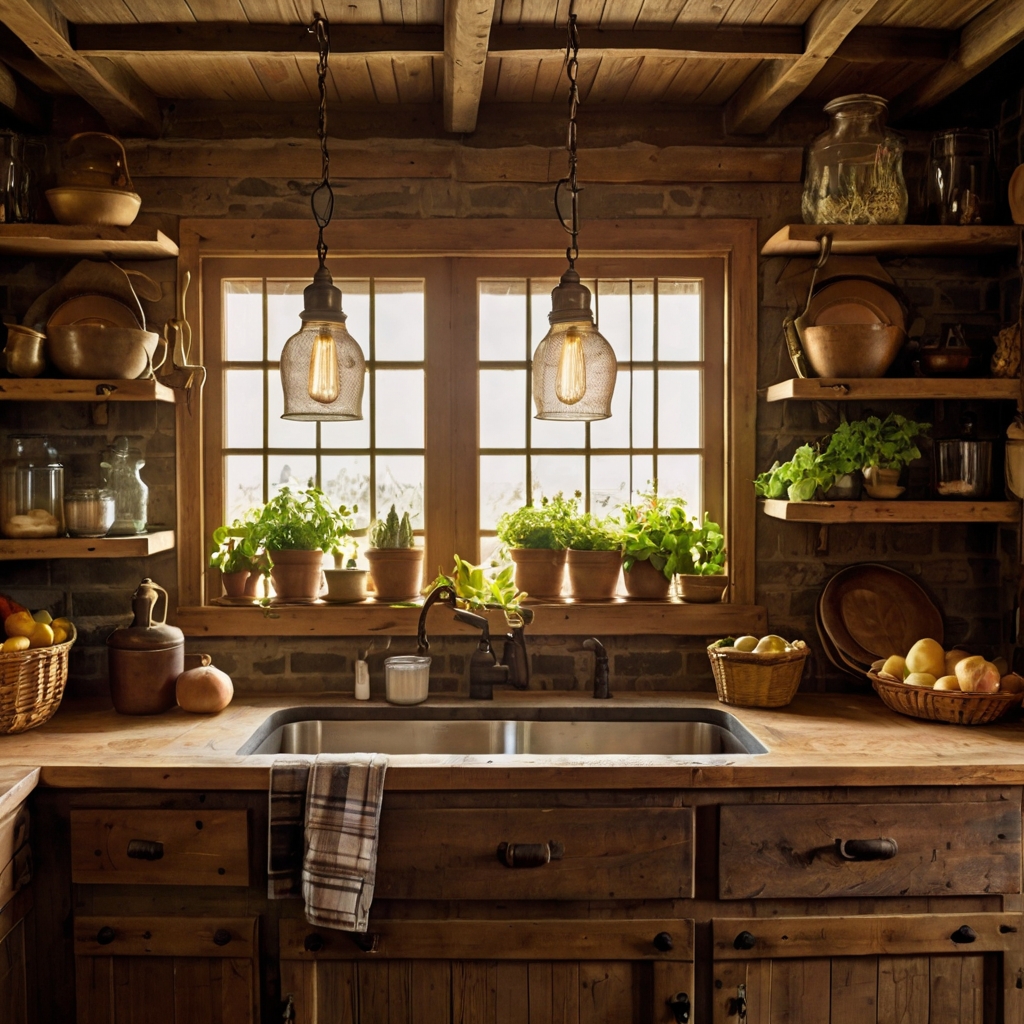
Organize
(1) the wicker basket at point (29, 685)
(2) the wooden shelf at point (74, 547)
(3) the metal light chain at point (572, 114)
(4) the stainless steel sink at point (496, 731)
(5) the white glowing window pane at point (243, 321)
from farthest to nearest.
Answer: (5) the white glowing window pane at point (243, 321), (4) the stainless steel sink at point (496, 731), (2) the wooden shelf at point (74, 547), (1) the wicker basket at point (29, 685), (3) the metal light chain at point (572, 114)

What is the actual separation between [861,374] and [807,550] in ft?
2.03

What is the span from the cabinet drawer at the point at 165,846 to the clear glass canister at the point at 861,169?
8.05ft

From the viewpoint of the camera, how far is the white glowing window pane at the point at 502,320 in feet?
10.4

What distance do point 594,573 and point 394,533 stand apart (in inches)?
26.5

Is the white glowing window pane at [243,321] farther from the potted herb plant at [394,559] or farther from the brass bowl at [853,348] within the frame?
the brass bowl at [853,348]

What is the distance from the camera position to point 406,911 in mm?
2227

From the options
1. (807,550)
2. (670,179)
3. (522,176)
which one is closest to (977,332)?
(807,550)

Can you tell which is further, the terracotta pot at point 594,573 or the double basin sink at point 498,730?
the terracotta pot at point 594,573

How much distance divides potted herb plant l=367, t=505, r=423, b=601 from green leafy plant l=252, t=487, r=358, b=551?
0.42ft

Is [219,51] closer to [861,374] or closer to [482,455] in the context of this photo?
[482,455]

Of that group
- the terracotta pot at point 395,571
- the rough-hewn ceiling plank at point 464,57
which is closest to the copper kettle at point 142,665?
the terracotta pot at point 395,571

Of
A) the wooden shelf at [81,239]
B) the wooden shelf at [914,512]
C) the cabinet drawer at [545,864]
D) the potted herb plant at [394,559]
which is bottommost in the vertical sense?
the cabinet drawer at [545,864]

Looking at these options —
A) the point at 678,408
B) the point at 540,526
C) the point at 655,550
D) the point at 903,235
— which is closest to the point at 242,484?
the point at 540,526

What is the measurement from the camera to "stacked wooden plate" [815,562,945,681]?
303 cm
